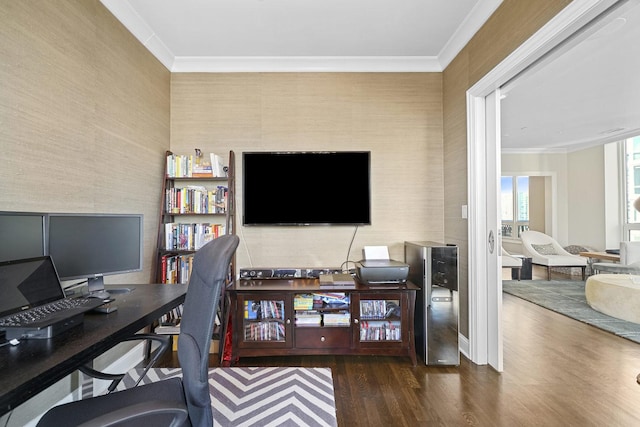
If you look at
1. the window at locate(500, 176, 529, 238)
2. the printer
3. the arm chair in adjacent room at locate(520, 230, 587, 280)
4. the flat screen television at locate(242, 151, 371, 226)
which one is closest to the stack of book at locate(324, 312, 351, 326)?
the printer

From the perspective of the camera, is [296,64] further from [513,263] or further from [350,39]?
[513,263]

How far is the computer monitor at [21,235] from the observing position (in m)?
1.13

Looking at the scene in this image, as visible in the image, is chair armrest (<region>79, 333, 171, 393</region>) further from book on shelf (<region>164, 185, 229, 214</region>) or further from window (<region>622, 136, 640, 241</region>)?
window (<region>622, 136, 640, 241</region>)

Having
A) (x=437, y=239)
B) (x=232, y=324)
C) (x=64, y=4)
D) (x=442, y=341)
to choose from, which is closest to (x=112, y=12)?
(x=64, y=4)

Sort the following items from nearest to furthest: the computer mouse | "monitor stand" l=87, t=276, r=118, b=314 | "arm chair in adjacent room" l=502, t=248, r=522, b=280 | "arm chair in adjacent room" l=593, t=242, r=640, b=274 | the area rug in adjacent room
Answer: "monitor stand" l=87, t=276, r=118, b=314, the computer mouse, the area rug in adjacent room, "arm chair in adjacent room" l=593, t=242, r=640, b=274, "arm chair in adjacent room" l=502, t=248, r=522, b=280

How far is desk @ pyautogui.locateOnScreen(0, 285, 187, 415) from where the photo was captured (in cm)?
74

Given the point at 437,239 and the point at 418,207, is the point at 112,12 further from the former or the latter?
the point at 437,239

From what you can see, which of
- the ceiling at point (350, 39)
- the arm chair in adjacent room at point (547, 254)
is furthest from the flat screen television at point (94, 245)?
the arm chair in adjacent room at point (547, 254)

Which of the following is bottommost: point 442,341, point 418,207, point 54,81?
point 442,341

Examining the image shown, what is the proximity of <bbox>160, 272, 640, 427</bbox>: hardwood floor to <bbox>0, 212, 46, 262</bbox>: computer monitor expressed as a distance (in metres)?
1.70

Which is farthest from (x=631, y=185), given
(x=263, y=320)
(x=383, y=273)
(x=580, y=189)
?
(x=263, y=320)

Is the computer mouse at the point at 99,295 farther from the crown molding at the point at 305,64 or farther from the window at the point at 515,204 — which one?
the window at the point at 515,204

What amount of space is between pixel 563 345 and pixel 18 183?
4.15m

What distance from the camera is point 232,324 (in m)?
2.42
